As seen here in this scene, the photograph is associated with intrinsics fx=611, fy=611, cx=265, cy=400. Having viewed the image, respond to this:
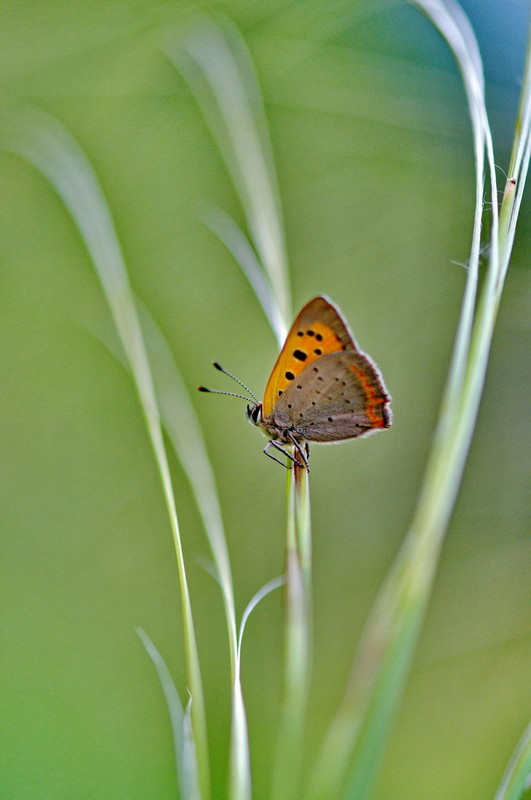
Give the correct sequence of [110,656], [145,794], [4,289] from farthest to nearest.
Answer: [4,289] → [110,656] → [145,794]

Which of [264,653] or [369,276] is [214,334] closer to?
[369,276]

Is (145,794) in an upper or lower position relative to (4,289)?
lower

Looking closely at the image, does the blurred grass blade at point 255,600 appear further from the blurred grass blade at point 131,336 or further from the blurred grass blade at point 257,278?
the blurred grass blade at point 257,278

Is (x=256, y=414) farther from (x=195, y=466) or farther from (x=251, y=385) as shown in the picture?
(x=195, y=466)

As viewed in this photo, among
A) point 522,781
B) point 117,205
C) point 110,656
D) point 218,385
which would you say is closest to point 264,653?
point 110,656

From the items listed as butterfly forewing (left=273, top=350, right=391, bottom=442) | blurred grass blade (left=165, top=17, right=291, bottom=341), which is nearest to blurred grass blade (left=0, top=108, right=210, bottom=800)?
blurred grass blade (left=165, top=17, right=291, bottom=341)

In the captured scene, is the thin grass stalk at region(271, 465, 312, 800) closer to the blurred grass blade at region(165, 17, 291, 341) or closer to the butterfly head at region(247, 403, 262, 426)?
the blurred grass blade at region(165, 17, 291, 341)

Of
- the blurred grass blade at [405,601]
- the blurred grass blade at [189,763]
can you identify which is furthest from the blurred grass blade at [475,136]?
the blurred grass blade at [189,763]
